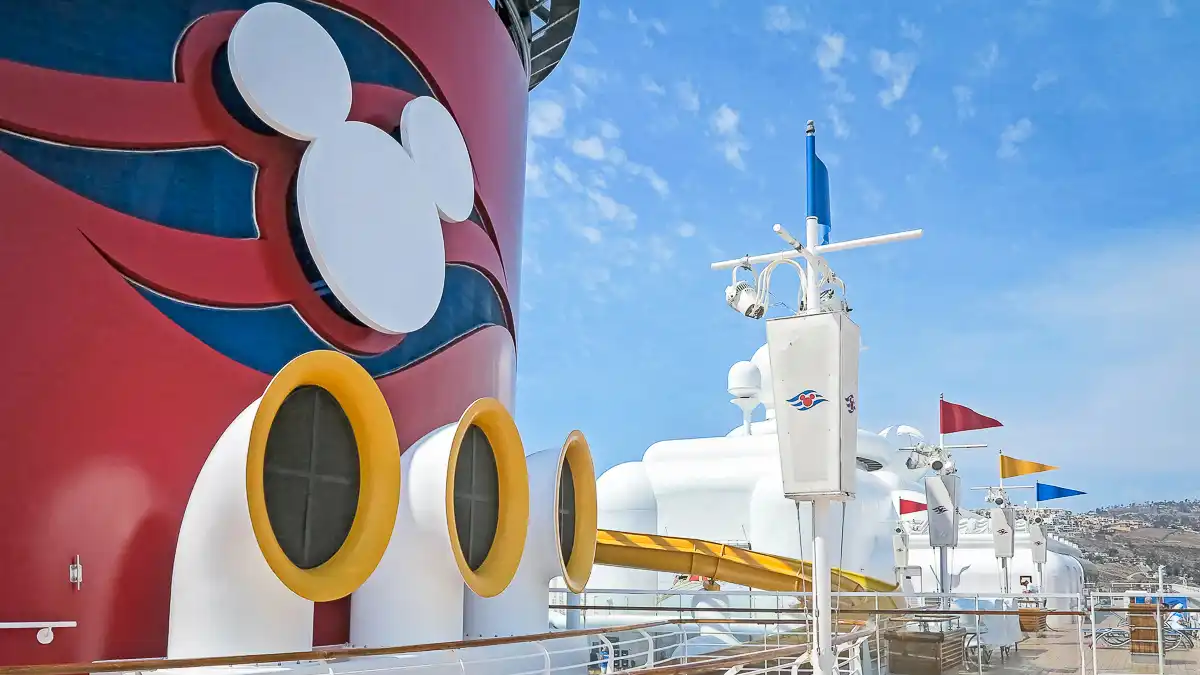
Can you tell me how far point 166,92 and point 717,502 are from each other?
1999cm

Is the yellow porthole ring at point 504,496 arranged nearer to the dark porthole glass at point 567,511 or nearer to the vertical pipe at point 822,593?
the dark porthole glass at point 567,511

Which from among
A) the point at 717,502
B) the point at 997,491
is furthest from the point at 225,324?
the point at 997,491

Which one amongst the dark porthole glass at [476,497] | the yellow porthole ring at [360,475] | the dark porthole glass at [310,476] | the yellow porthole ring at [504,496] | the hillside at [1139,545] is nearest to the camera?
the yellow porthole ring at [360,475]

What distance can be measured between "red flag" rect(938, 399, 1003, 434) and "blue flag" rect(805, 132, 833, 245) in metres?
7.54

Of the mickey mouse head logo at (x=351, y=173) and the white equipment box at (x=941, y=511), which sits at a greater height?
the mickey mouse head logo at (x=351, y=173)

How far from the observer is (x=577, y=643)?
9148mm

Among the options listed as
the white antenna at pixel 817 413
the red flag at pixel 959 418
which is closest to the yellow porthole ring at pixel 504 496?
the white antenna at pixel 817 413

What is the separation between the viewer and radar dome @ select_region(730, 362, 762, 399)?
27406mm

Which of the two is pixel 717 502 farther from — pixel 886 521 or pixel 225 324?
pixel 225 324

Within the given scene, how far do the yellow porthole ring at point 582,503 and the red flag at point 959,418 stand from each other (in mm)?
6968

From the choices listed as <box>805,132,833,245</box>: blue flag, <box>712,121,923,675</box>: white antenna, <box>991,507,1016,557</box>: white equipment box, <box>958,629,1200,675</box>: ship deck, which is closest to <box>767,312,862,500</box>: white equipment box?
<box>712,121,923,675</box>: white antenna

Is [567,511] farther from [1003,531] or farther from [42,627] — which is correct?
[1003,531]

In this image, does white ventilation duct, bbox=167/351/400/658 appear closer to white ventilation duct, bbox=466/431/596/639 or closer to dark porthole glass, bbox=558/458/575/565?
white ventilation duct, bbox=466/431/596/639

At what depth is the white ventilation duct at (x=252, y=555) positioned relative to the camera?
18.5ft
